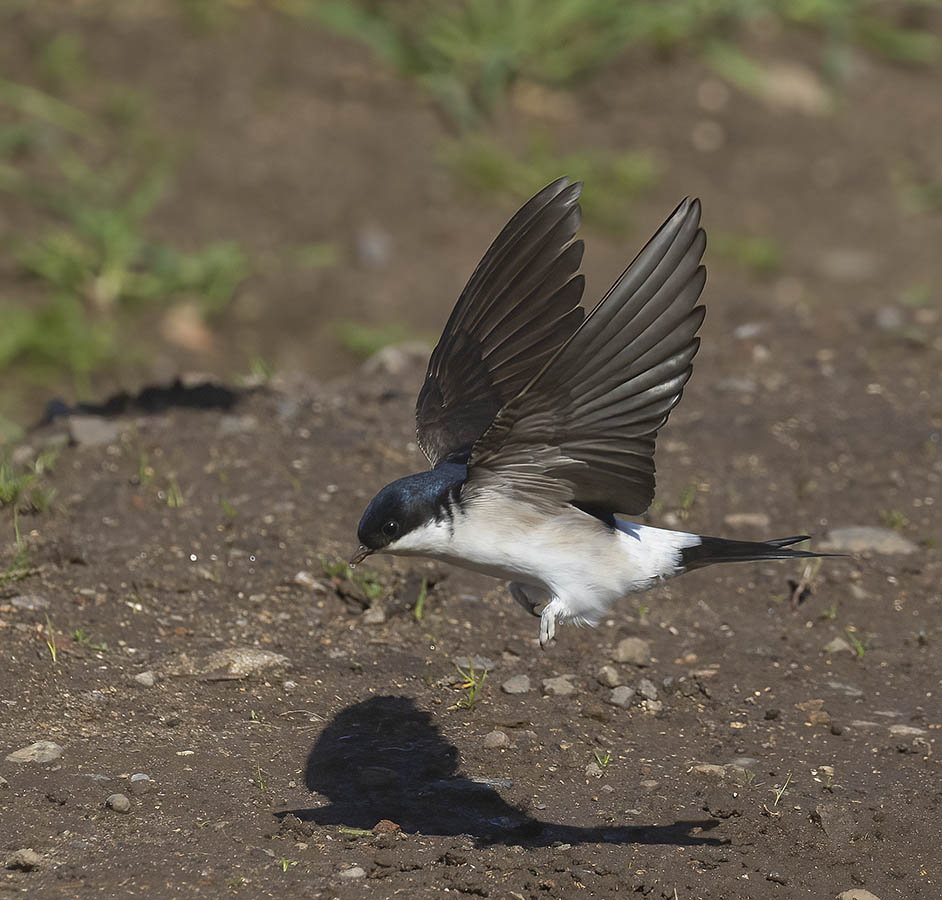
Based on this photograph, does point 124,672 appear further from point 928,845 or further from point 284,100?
point 284,100

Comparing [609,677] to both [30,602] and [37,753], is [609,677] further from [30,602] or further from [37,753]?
[30,602]

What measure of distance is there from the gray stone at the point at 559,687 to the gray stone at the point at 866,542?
1.04 m

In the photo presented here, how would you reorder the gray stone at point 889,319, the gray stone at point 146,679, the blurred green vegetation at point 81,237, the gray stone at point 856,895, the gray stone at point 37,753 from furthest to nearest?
1. the blurred green vegetation at point 81,237
2. the gray stone at point 889,319
3. the gray stone at point 146,679
4. the gray stone at point 37,753
5. the gray stone at point 856,895

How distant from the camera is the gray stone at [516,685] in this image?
3480 mm

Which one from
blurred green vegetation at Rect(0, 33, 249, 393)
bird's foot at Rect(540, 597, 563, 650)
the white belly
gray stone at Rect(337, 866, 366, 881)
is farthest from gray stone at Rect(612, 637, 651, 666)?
blurred green vegetation at Rect(0, 33, 249, 393)

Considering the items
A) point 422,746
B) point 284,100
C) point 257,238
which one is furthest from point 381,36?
point 422,746

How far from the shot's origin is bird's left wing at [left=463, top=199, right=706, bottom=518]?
2.43 metres

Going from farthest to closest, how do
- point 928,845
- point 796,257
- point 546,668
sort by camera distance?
point 796,257 < point 546,668 < point 928,845

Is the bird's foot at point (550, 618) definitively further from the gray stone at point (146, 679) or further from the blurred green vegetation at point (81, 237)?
the blurred green vegetation at point (81, 237)

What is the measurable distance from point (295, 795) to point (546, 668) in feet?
2.80

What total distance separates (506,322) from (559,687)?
98 cm

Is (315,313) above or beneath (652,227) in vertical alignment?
beneath

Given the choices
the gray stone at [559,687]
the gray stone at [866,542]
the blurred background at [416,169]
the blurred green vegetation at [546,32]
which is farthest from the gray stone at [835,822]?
the blurred green vegetation at [546,32]

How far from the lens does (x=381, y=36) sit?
290 inches
